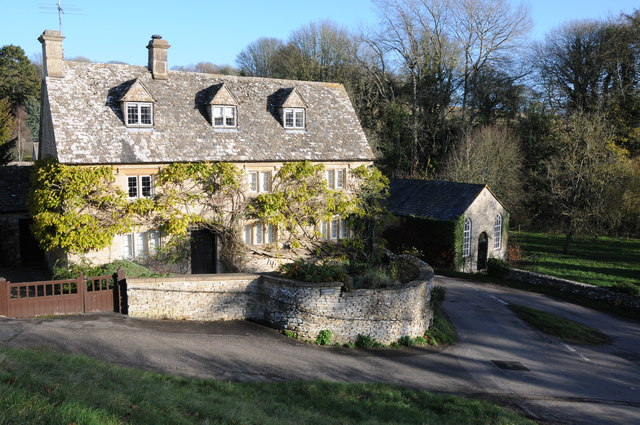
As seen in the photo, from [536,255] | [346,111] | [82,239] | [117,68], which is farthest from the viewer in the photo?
[536,255]

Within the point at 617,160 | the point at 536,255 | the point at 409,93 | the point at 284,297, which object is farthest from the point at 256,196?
the point at 409,93

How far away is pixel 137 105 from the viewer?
2327cm

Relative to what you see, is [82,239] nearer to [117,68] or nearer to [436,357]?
[117,68]

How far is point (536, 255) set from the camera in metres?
39.1

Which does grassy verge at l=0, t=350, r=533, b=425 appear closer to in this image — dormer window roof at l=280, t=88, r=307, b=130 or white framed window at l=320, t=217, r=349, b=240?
white framed window at l=320, t=217, r=349, b=240

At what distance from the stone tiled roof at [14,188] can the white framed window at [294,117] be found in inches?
550

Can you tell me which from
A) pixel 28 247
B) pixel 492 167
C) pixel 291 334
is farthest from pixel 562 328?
pixel 28 247

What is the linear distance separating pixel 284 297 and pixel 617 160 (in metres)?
32.7

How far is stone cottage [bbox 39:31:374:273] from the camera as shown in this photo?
22188 millimetres

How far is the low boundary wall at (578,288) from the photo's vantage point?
2645 cm

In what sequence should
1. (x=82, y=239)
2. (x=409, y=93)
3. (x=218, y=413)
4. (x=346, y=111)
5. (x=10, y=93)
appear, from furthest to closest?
1. (x=10, y=93)
2. (x=409, y=93)
3. (x=346, y=111)
4. (x=82, y=239)
5. (x=218, y=413)

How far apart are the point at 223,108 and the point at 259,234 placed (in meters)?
6.50

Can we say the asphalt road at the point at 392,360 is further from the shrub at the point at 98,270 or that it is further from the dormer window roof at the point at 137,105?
the dormer window roof at the point at 137,105

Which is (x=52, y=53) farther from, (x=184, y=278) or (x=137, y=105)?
(x=184, y=278)
